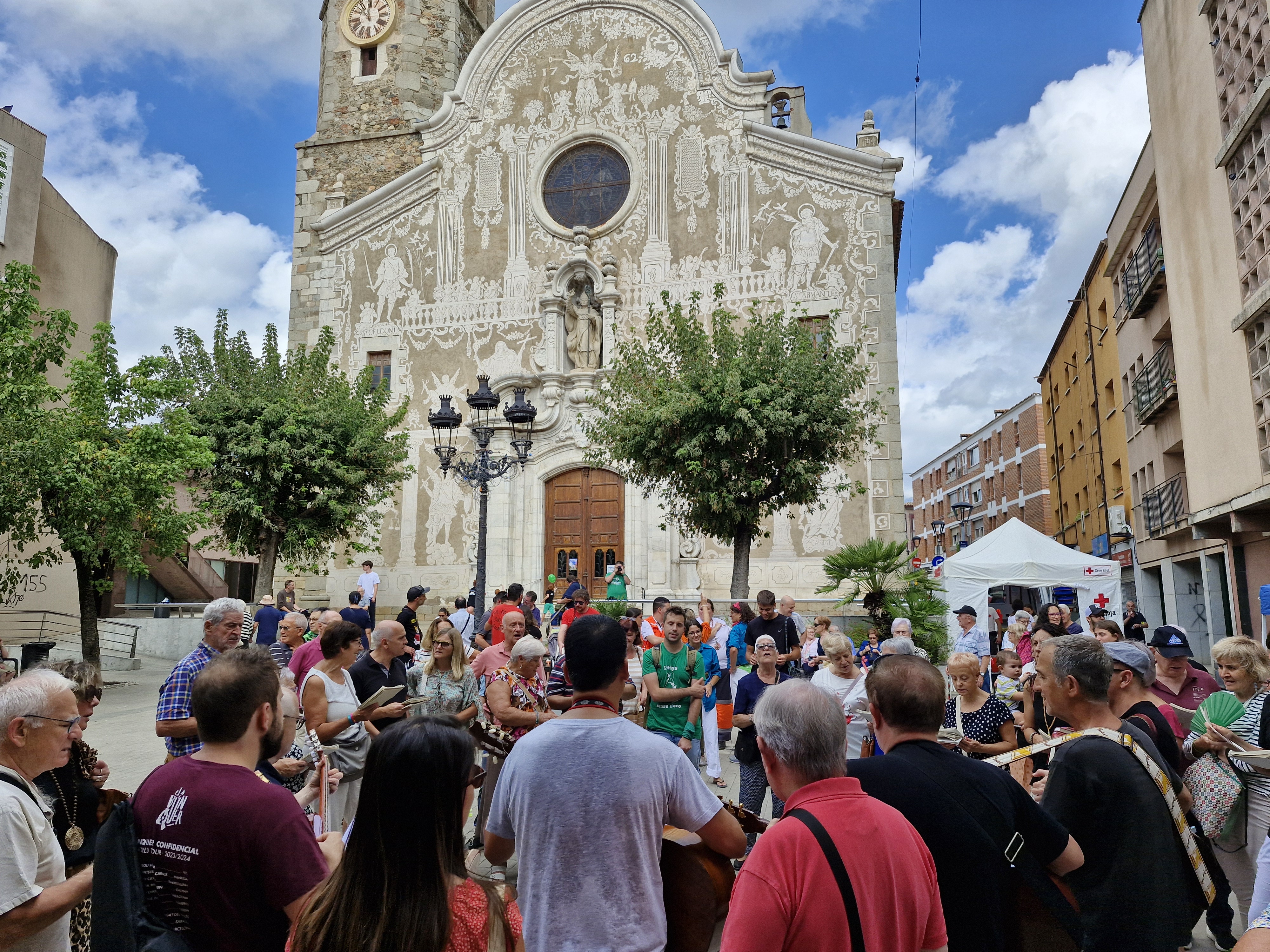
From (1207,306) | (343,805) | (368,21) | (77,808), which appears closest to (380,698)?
(343,805)

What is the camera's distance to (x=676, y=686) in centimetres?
700

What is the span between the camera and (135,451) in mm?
14938

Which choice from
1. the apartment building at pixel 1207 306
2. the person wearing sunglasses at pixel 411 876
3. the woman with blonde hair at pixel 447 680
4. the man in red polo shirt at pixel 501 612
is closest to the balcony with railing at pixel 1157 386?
the apartment building at pixel 1207 306

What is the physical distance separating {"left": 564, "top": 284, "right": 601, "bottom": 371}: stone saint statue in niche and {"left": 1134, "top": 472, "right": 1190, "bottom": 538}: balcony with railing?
13.2 m

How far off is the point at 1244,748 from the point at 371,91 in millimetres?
28216

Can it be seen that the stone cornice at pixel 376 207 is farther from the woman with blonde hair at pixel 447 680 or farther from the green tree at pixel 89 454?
the woman with blonde hair at pixel 447 680

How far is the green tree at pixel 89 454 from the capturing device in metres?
14.1

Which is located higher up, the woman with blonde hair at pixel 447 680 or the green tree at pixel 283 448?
the green tree at pixel 283 448

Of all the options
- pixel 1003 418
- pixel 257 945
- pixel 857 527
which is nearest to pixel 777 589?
pixel 857 527

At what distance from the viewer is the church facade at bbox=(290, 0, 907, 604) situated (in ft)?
68.5

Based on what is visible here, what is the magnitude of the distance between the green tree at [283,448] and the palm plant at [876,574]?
10.5m

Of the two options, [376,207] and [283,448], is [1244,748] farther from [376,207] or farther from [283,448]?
[376,207]

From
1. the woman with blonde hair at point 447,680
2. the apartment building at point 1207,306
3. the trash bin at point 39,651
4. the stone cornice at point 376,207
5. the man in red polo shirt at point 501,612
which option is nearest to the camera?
the trash bin at point 39,651

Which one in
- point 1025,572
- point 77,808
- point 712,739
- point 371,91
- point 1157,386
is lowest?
point 712,739
